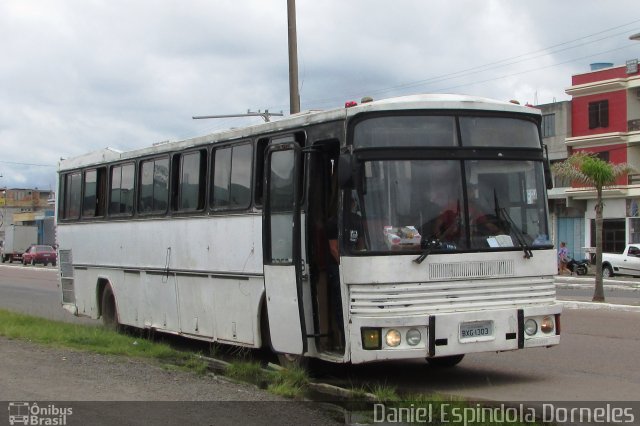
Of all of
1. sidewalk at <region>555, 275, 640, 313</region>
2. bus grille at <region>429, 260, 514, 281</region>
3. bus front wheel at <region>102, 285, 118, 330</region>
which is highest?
bus grille at <region>429, 260, 514, 281</region>

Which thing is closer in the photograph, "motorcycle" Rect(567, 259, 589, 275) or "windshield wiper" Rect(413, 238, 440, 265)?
"windshield wiper" Rect(413, 238, 440, 265)

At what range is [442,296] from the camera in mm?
8680

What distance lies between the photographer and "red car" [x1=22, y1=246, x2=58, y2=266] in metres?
58.2

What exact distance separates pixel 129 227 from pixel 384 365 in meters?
5.13

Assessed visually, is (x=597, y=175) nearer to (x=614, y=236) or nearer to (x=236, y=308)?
(x=236, y=308)

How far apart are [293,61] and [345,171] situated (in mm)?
10747

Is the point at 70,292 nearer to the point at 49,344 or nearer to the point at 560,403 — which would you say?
the point at 49,344

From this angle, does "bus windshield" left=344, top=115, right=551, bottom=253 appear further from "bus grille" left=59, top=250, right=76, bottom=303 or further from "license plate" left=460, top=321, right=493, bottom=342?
"bus grille" left=59, top=250, right=76, bottom=303

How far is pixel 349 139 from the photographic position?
8789 mm

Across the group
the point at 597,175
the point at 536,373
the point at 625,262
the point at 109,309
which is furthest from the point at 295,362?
the point at 625,262

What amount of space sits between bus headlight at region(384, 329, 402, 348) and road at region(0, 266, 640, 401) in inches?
34.4

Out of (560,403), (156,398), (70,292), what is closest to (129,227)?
(70,292)

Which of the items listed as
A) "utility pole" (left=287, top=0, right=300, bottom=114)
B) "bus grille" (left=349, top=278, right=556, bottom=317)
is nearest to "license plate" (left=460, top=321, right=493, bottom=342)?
"bus grille" (left=349, top=278, right=556, bottom=317)

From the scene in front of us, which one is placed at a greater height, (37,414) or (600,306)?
(600,306)
